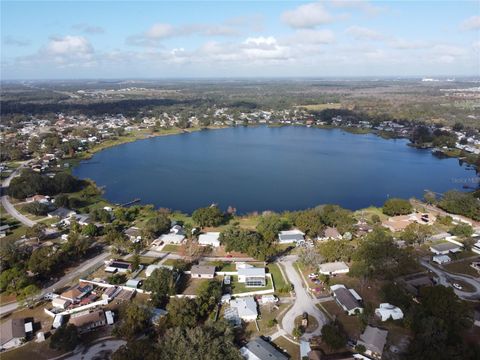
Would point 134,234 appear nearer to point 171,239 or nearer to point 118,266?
point 171,239

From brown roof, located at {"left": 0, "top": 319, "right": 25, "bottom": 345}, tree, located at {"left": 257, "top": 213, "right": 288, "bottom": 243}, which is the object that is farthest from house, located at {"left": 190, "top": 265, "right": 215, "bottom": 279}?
brown roof, located at {"left": 0, "top": 319, "right": 25, "bottom": 345}

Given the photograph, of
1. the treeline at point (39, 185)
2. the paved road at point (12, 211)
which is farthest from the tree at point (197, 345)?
the treeline at point (39, 185)

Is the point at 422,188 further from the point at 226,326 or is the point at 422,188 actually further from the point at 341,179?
the point at 226,326

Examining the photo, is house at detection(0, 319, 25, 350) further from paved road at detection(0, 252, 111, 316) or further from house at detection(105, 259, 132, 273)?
house at detection(105, 259, 132, 273)

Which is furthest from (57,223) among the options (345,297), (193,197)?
(345,297)

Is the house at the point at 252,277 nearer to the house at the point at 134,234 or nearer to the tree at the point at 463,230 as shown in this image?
the house at the point at 134,234

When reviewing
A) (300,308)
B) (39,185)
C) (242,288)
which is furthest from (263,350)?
(39,185)
